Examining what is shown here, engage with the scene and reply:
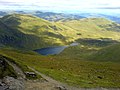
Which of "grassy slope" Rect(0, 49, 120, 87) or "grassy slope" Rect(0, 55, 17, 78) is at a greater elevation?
"grassy slope" Rect(0, 55, 17, 78)

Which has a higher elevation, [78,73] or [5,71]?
[5,71]

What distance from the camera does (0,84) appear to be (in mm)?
55938

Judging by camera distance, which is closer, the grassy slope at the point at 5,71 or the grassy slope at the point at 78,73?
the grassy slope at the point at 5,71

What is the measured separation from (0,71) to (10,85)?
7.79 metres

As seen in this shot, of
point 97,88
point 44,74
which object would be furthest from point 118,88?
point 44,74

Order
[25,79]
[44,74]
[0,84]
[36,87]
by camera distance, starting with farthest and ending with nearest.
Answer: [44,74] → [25,79] → [36,87] → [0,84]

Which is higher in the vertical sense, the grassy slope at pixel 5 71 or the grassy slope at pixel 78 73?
the grassy slope at pixel 5 71

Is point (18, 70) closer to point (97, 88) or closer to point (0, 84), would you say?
point (0, 84)

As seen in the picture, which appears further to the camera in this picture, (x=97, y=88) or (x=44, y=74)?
(x=44, y=74)

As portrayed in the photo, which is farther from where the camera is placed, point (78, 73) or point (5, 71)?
point (78, 73)

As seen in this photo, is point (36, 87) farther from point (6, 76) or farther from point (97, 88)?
point (97, 88)

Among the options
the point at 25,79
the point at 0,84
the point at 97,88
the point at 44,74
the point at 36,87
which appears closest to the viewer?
the point at 0,84

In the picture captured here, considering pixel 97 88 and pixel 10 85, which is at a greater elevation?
pixel 10 85

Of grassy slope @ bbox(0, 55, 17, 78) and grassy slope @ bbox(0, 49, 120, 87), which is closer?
grassy slope @ bbox(0, 55, 17, 78)
